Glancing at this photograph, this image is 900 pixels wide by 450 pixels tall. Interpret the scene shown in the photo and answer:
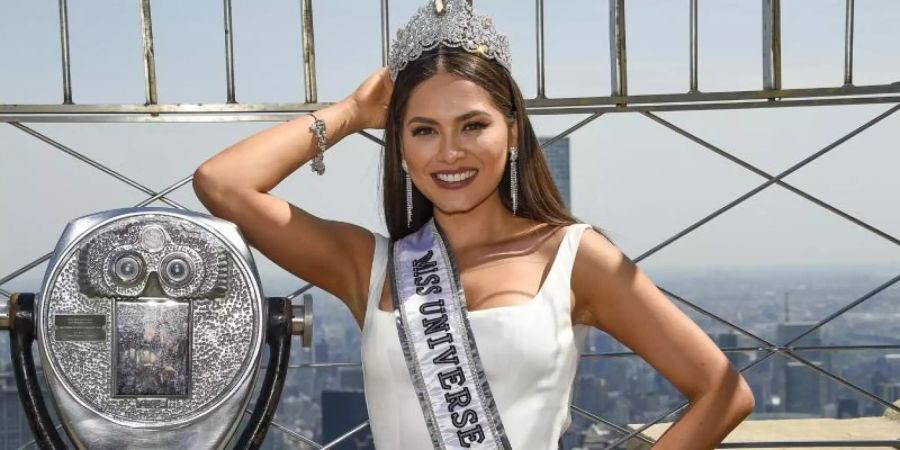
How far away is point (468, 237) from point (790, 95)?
3.89ft

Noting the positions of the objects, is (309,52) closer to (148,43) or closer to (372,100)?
(148,43)

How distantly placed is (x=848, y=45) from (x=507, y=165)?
50.7 inches

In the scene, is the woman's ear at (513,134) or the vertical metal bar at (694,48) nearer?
the woman's ear at (513,134)

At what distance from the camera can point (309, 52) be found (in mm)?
2812

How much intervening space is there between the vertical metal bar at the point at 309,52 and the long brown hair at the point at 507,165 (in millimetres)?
949

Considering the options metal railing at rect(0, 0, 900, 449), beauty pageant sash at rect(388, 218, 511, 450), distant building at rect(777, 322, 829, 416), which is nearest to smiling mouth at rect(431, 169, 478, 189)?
beauty pageant sash at rect(388, 218, 511, 450)

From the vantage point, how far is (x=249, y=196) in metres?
1.78

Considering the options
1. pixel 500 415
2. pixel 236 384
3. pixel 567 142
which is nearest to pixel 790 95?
pixel 567 142

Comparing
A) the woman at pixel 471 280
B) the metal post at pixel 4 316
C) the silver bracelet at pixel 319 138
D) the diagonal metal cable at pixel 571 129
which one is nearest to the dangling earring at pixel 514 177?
the woman at pixel 471 280

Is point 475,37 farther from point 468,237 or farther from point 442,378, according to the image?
point 442,378

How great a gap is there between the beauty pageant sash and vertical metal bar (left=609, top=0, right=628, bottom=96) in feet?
3.79

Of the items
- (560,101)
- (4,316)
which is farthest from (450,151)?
(560,101)

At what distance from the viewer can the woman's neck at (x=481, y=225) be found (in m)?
1.84

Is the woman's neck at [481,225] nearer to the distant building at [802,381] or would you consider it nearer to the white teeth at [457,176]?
the white teeth at [457,176]
